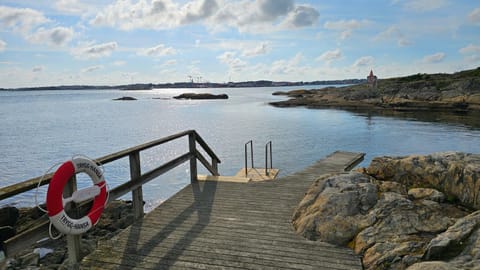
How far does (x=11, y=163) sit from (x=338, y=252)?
951 inches

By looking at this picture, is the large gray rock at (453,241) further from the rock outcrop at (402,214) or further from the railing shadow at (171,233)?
the railing shadow at (171,233)

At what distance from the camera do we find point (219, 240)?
435cm

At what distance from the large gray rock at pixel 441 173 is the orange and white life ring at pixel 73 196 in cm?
450

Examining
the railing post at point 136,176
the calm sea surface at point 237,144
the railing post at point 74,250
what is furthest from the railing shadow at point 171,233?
the calm sea surface at point 237,144

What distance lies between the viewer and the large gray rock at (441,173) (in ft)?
15.6

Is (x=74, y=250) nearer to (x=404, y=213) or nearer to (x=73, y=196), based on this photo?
(x=73, y=196)

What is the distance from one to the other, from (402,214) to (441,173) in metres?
1.50

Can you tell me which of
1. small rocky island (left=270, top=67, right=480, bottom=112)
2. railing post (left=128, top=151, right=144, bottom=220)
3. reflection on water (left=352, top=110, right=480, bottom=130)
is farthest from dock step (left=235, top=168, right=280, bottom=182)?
small rocky island (left=270, top=67, right=480, bottom=112)

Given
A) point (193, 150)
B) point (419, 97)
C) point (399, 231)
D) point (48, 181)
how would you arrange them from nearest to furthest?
1. point (48, 181)
2. point (399, 231)
3. point (193, 150)
4. point (419, 97)

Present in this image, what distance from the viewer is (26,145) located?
94.1 ft

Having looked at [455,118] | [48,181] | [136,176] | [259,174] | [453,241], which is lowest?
[455,118]

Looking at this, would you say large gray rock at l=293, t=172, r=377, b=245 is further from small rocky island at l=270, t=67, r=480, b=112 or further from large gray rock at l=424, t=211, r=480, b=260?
small rocky island at l=270, t=67, r=480, b=112

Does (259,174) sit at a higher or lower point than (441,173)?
lower

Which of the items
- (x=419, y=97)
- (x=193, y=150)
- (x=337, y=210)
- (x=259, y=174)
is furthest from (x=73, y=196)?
(x=419, y=97)
